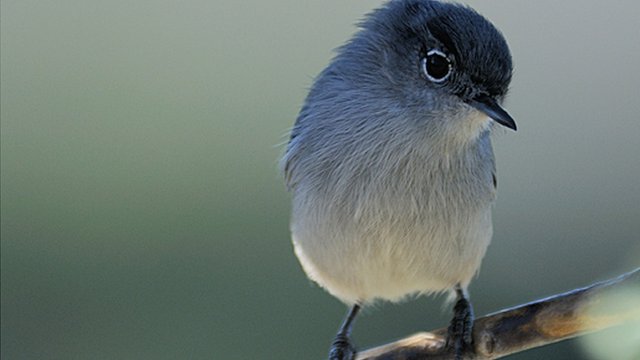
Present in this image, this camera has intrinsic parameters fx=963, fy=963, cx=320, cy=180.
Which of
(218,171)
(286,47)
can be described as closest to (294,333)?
(218,171)

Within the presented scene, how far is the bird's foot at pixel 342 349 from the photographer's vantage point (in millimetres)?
2219

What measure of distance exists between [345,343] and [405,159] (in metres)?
0.56

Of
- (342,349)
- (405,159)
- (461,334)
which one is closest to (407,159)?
(405,159)

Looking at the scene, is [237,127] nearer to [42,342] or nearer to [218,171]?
[218,171]

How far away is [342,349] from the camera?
2.24m

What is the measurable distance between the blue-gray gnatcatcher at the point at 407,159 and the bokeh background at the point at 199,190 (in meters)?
0.39

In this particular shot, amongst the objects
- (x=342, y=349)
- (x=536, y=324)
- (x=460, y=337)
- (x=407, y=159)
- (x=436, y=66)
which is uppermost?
(x=436, y=66)

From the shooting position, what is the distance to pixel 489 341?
1.79 m

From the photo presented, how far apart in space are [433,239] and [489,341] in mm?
249

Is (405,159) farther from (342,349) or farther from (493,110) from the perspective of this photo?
(342,349)

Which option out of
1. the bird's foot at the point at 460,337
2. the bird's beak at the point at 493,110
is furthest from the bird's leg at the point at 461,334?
the bird's beak at the point at 493,110

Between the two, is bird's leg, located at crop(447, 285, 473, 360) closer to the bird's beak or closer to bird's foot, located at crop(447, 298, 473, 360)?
bird's foot, located at crop(447, 298, 473, 360)

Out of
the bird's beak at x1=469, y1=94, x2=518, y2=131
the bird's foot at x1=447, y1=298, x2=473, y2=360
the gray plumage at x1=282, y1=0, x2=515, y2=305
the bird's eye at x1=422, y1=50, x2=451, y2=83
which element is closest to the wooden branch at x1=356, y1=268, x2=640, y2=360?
the bird's foot at x1=447, y1=298, x2=473, y2=360

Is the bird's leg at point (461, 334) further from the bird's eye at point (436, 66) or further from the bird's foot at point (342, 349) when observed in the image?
the bird's eye at point (436, 66)
